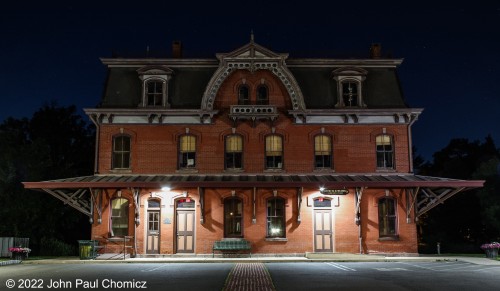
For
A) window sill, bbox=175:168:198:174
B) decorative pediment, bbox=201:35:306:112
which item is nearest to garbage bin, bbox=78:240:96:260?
window sill, bbox=175:168:198:174

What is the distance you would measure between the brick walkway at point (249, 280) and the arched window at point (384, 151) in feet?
31.9

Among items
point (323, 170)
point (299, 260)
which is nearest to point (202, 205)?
point (299, 260)

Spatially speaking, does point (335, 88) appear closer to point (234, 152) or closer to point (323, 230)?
→ point (234, 152)

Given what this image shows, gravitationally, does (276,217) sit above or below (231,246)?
above

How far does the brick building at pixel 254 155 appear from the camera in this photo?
24.1m

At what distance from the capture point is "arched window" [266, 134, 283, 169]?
25.1 meters

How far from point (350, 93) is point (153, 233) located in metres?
11.6

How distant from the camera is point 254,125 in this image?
82.9ft

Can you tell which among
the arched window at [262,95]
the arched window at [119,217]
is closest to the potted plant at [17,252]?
the arched window at [119,217]

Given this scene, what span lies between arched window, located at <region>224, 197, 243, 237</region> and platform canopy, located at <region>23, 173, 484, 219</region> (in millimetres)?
1167

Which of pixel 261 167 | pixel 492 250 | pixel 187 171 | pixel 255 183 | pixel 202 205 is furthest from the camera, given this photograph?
pixel 261 167

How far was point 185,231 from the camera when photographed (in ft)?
79.5

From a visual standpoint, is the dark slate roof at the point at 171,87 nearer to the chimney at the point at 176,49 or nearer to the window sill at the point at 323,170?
the chimney at the point at 176,49

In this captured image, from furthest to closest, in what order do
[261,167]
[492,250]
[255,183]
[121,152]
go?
[121,152], [261,167], [492,250], [255,183]
